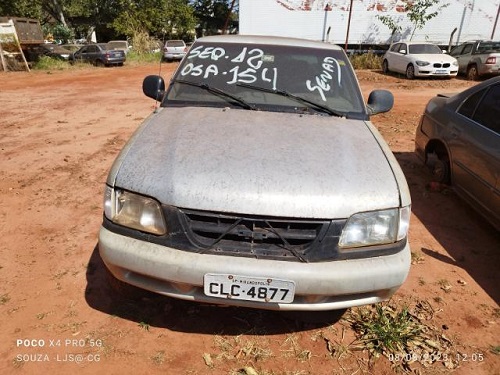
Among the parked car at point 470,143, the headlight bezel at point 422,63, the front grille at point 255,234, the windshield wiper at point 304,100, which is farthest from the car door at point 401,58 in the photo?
the front grille at point 255,234

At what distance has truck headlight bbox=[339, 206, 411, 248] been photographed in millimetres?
1986

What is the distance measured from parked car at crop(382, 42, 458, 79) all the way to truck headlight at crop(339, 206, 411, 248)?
1431 cm

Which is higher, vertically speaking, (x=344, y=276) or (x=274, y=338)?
(x=344, y=276)

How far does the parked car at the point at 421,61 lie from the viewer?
1426 cm

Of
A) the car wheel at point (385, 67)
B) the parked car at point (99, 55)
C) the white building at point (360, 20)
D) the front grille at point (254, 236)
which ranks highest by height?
the white building at point (360, 20)

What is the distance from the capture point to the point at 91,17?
36406 millimetres

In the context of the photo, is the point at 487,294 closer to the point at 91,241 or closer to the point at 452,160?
Result: the point at 452,160

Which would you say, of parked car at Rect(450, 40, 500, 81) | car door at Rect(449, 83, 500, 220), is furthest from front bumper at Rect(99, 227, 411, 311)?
parked car at Rect(450, 40, 500, 81)

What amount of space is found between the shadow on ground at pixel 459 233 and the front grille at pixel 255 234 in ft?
6.29

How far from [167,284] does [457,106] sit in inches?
150

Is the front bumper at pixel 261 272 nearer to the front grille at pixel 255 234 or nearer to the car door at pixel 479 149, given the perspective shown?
the front grille at pixel 255 234

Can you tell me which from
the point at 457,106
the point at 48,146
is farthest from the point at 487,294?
the point at 48,146

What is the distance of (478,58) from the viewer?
14289 millimetres

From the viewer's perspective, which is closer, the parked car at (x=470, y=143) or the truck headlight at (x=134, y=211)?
the truck headlight at (x=134, y=211)
